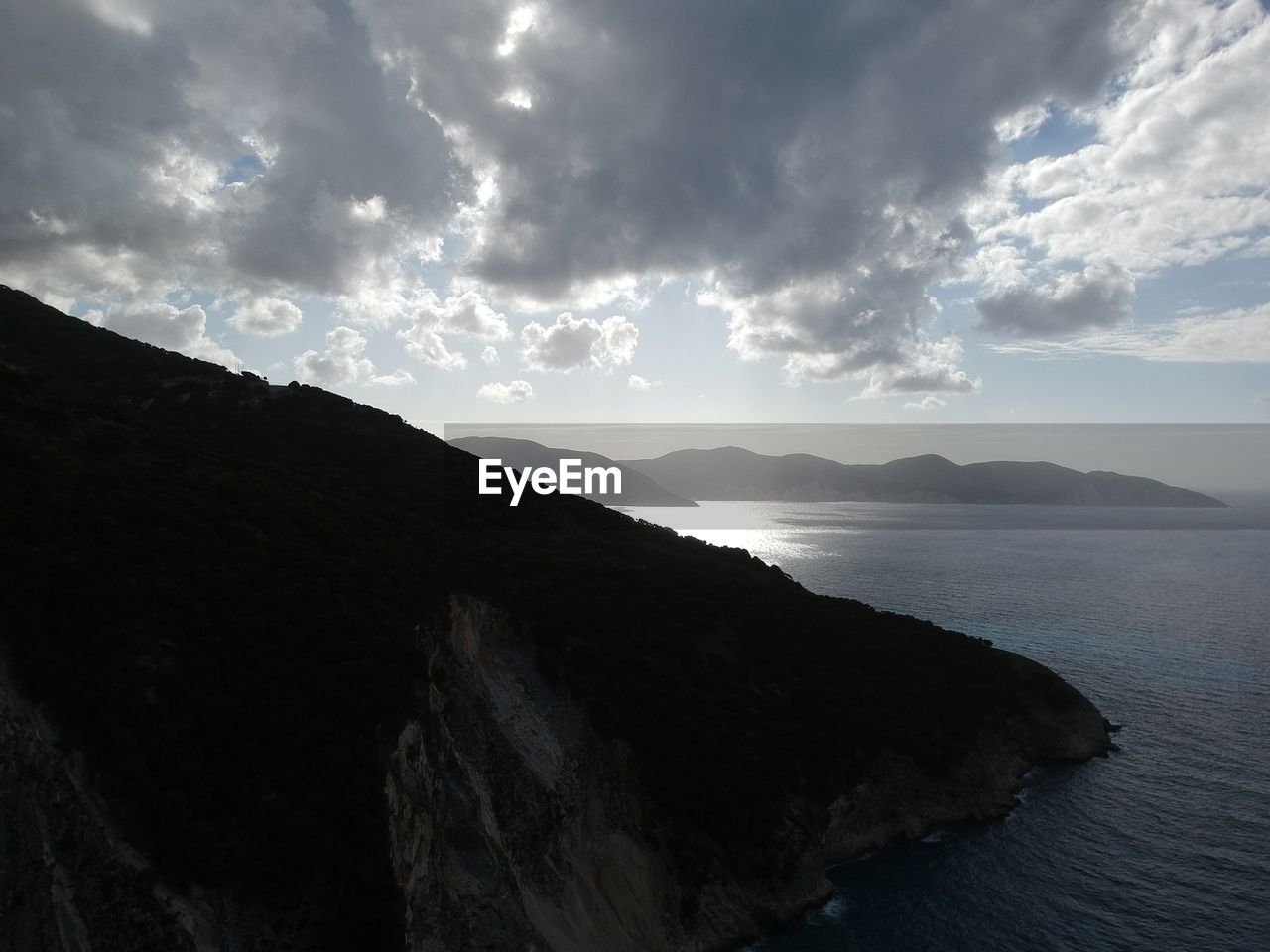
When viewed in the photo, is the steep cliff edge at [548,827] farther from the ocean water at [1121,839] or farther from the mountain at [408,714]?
the ocean water at [1121,839]

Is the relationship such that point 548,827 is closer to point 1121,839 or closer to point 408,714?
point 408,714

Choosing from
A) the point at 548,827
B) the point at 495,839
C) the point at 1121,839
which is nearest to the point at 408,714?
the point at 495,839

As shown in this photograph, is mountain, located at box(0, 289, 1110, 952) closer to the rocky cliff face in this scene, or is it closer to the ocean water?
the rocky cliff face

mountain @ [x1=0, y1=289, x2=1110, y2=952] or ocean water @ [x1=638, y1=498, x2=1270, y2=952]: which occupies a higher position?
mountain @ [x1=0, y1=289, x2=1110, y2=952]

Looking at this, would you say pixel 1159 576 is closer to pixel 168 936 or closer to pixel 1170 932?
pixel 1170 932

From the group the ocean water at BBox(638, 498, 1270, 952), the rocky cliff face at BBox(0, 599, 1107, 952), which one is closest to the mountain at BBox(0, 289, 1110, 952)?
the rocky cliff face at BBox(0, 599, 1107, 952)
